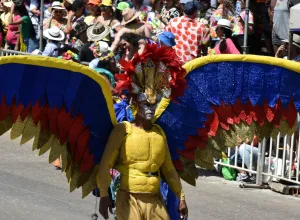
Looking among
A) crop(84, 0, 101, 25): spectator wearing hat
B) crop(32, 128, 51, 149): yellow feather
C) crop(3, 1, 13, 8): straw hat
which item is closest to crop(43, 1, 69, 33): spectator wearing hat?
crop(84, 0, 101, 25): spectator wearing hat

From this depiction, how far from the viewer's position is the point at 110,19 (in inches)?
574

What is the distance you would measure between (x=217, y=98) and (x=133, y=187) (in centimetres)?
119

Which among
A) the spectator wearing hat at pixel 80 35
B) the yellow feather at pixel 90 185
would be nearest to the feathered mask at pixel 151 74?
the yellow feather at pixel 90 185

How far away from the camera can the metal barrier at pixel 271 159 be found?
442 inches

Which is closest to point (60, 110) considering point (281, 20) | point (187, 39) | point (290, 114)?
point (290, 114)

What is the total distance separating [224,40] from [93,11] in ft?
9.90

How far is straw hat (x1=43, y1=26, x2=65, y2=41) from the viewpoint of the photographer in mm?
14711

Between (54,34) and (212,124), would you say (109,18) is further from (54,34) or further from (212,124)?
(212,124)

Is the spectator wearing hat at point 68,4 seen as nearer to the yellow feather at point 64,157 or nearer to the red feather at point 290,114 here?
the red feather at point 290,114

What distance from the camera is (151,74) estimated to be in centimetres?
662

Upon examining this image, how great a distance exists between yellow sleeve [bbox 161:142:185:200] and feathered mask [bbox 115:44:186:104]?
0.48 meters

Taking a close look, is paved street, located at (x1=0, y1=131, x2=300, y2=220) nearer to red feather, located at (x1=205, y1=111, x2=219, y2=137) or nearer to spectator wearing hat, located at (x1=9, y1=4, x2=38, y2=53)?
red feather, located at (x1=205, y1=111, x2=219, y2=137)

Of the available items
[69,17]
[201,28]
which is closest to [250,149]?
[201,28]

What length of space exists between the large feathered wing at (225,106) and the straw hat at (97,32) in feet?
21.4
